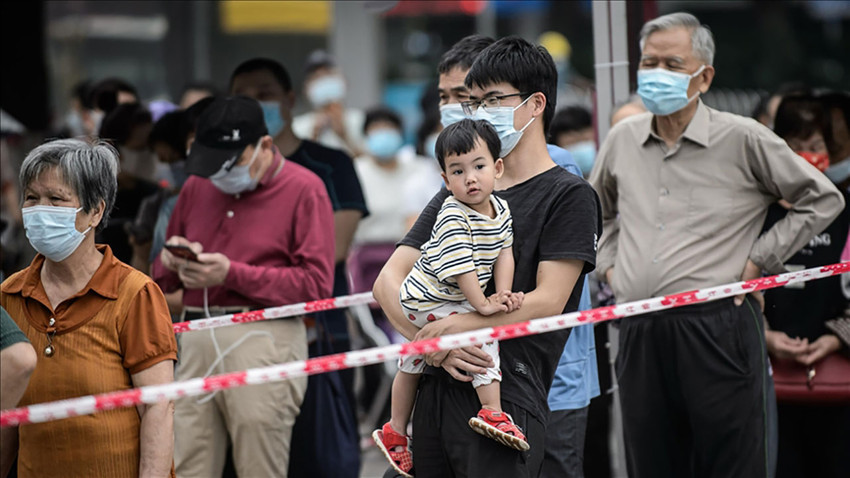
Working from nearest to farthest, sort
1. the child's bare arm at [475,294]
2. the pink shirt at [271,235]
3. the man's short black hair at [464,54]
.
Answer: the child's bare arm at [475,294], the man's short black hair at [464,54], the pink shirt at [271,235]

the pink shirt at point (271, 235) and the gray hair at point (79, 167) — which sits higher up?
the gray hair at point (79, 167)

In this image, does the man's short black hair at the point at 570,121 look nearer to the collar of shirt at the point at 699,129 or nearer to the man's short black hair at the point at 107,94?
the collar of shirt at the point at 699,129

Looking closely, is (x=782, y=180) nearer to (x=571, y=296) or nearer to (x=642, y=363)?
(x=642, y=363)

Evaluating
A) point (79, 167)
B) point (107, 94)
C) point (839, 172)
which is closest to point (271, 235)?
point (79, 167)

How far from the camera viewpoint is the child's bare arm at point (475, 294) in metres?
3.54

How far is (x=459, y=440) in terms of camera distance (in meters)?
3.59

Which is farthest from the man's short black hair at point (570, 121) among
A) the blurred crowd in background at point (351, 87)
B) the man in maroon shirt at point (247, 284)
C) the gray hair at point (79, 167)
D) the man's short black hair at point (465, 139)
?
the gray hair at point (79, 167)

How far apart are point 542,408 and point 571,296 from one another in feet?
1.22

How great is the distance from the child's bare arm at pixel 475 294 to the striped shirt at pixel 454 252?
25mm

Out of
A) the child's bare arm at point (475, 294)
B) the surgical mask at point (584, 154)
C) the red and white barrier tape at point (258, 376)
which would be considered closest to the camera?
the red and white barrier tape at point (258, 376)

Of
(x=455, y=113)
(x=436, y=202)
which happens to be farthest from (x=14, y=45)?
(x=436, y=202)

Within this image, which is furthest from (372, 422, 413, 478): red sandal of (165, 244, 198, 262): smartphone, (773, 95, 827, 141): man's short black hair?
(773, 95, 827, 141): man's short black hair

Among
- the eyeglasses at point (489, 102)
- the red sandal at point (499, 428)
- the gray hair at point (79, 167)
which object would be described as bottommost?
Result: the red sandal at point (499, 428)

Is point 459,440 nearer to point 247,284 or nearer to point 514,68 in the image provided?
point 514,68
